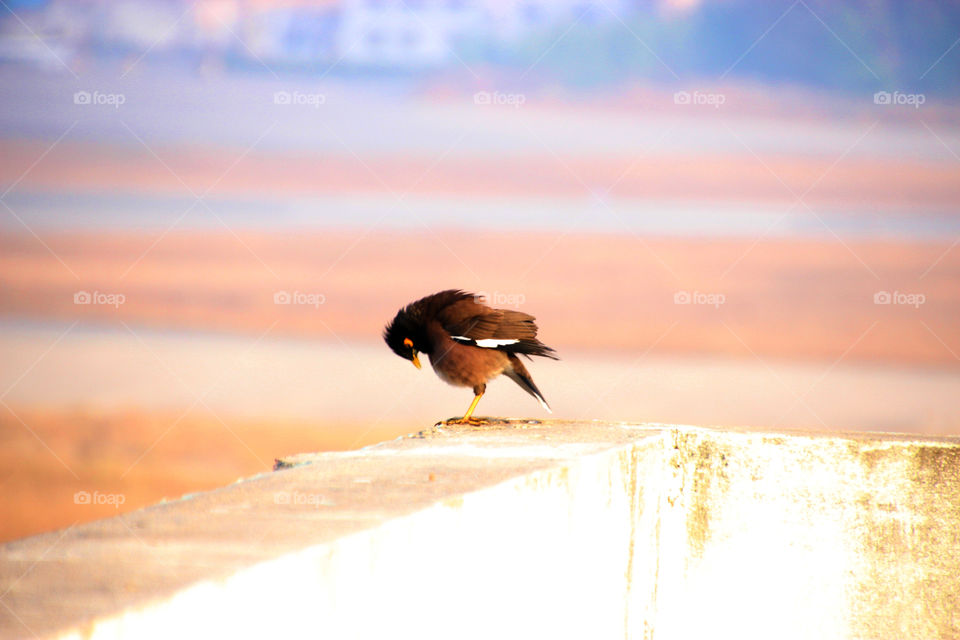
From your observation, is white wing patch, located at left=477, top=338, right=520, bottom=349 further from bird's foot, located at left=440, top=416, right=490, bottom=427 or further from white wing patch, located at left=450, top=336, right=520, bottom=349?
bird's foot, located at left=440, top=416, right=490, bottom=427

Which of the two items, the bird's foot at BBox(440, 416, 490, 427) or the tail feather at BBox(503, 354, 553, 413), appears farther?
the tail feather at BBox(503, 354, 553, 413)

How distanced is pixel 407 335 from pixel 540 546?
10.4ft

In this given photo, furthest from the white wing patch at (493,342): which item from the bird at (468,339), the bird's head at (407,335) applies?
the bird's head at (407,335)

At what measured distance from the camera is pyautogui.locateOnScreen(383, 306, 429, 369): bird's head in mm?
6473

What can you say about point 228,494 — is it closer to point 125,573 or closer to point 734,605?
point 125,573

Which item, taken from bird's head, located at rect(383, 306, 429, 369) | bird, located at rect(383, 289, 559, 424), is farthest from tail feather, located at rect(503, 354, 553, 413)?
bird's head, located at rect(383, 306, 429, 369)

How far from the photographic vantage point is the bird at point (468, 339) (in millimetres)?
6277

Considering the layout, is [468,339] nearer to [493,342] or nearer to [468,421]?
[493,342]

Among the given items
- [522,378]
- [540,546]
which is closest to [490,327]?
[522,378]

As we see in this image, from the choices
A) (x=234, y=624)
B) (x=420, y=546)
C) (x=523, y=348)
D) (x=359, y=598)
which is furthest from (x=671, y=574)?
(x=234, y=624)

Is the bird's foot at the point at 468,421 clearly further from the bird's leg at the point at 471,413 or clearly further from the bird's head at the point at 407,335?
the bird's head at the point at 407,335

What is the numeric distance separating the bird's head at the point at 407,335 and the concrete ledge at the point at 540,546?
43.6 inches

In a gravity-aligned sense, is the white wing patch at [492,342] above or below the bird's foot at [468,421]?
above

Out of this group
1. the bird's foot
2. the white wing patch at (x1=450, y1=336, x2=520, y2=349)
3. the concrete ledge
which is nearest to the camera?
the concrete ledge
